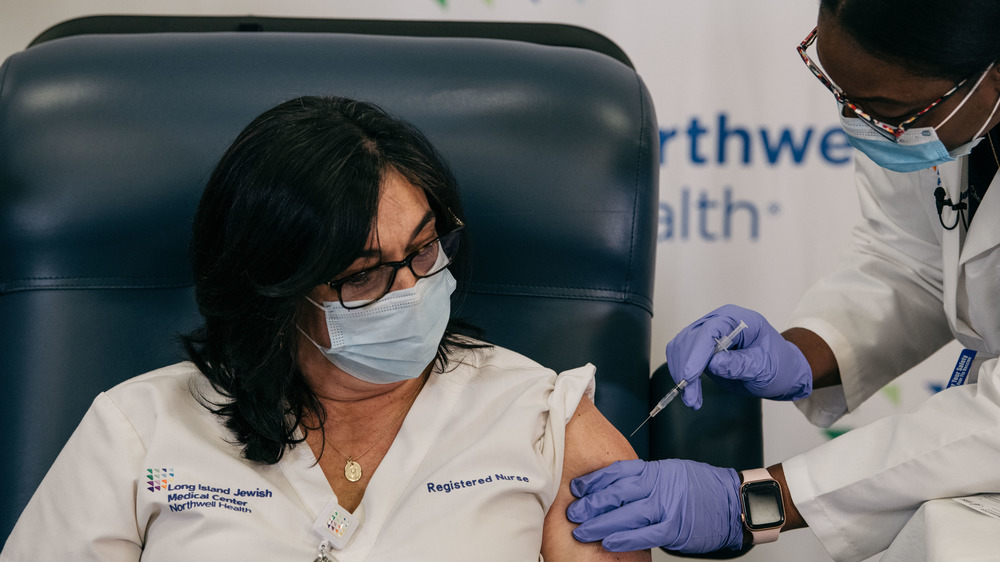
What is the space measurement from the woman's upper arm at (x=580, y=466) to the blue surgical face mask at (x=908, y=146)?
581 millimetres

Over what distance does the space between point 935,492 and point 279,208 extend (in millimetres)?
1039

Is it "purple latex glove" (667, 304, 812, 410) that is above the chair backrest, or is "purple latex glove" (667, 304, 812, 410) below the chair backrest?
below

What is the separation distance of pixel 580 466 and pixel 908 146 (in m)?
0.68

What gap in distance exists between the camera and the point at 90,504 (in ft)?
4.22

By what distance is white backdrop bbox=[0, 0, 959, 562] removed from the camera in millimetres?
2299

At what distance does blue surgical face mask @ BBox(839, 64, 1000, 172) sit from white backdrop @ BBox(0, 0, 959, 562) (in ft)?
3.07

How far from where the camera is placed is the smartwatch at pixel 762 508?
1443 mm

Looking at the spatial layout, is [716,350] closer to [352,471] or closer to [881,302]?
[881,302]

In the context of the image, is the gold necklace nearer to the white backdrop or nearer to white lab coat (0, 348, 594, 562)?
white lab coat (0, 348, 594, 562)

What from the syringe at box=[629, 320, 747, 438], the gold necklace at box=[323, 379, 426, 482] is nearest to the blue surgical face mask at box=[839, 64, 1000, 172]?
the syringe at box=[629, 320, 747, 438]

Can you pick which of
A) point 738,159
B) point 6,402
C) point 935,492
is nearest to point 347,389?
point 6,402

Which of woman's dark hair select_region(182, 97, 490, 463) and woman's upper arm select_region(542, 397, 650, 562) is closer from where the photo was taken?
woman's dark hair select_region(182, 97, 490, 463)

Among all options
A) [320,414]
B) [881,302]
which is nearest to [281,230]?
[320,414]

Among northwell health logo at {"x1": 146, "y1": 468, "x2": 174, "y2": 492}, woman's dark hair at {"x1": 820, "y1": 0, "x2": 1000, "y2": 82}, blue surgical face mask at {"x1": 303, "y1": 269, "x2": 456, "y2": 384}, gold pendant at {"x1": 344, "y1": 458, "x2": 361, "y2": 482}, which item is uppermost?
woman's dark hair at {"x1": 820, "y1": 0, "x2": 1000, "y2": 82}
